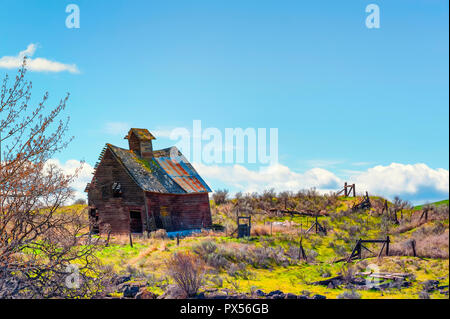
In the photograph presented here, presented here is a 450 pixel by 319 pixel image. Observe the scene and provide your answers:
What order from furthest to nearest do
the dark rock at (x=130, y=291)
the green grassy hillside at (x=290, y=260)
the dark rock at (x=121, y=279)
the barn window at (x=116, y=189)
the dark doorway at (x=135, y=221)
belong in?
1. the dark doorway at (x=135, y=221)
2. the barn window at (x=116, y=189)
3. the green grassy hillside at (x=290, y=260)
4. the dark rock at (x=121, y=279)
5. the dark rock at (x=130, y=291)

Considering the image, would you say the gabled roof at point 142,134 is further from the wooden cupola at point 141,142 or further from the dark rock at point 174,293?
the dark rock at point 174,293

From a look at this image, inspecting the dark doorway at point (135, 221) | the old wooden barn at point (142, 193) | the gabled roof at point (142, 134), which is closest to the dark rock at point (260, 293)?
the old wooden barn at point (142, 193)

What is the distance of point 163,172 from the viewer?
3188 cm

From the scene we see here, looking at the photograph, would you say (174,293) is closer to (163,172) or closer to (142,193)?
(142,193)

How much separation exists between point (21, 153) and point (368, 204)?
111 ft

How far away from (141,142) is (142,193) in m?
5.66

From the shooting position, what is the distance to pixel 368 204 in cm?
3791

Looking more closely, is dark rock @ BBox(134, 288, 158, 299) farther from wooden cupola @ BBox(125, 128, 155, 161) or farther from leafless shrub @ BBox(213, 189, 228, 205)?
leafless shrub @ BBox(213, 189, 228, 205)

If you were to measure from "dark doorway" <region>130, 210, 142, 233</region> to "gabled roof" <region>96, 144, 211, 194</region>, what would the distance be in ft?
8.92

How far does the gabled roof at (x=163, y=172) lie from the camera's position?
2880 centimetres

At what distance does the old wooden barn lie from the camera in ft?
92.4

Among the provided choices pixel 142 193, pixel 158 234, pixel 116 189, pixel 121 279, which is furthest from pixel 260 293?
pixel 116 189

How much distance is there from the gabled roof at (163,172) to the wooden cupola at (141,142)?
604mm
